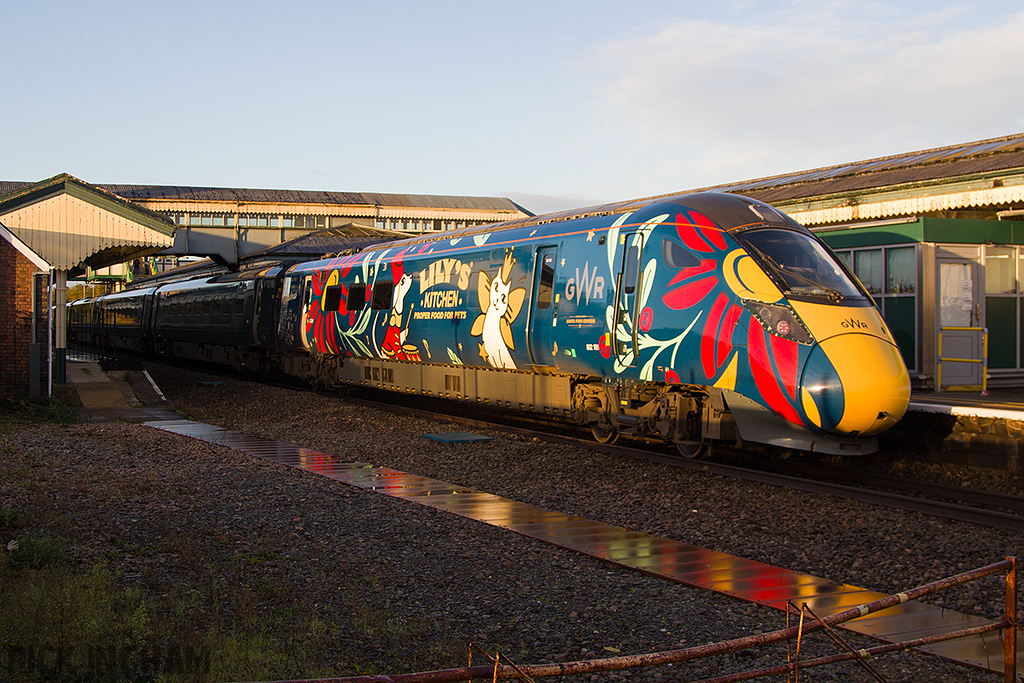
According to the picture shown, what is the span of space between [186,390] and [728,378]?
16.7 m

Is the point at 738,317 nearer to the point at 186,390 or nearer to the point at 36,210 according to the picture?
the point at 36,210

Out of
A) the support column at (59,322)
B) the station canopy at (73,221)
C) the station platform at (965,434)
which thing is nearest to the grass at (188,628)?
the station platform at (965,434)

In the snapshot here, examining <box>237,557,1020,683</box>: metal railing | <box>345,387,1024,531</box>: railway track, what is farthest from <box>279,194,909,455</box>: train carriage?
<box>237,557,1020,683</box>: metal railing

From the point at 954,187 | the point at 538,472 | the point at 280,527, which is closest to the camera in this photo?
the point at 280,527

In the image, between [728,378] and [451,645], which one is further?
[728,378]

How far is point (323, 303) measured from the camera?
18938mm

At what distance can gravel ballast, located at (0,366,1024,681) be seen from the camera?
4.96 meters

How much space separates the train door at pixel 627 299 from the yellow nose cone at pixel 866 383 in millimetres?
2513

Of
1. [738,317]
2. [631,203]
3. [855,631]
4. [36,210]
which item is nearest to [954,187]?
[631,203]

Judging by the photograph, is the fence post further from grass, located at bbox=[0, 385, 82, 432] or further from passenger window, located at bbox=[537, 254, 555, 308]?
grass, located at bbox=[0, 385, 82, 432]

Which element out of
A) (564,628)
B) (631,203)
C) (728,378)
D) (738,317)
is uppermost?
(631,203)

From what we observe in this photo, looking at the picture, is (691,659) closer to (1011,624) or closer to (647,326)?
(1011,624)

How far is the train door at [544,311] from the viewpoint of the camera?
472 inches

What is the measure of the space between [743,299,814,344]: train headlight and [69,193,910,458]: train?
0.05ft
